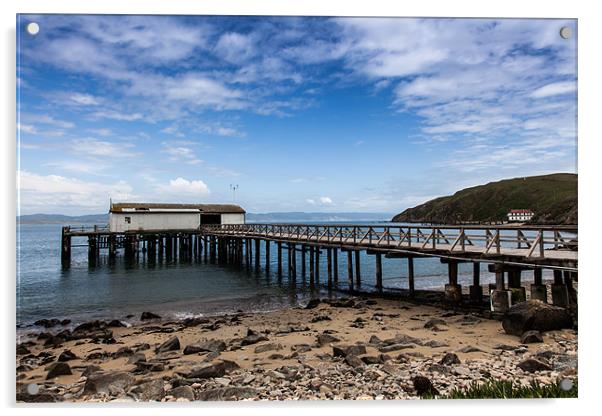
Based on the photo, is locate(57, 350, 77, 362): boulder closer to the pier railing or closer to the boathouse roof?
the pier railing

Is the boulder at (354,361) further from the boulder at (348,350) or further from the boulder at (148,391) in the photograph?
the boulder at (148,391)

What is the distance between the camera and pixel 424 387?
6492 millimetres

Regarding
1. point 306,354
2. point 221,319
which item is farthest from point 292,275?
point 306,354

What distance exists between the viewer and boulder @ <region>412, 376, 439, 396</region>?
6441 mm

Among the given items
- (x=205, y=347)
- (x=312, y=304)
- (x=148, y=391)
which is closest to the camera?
(x=148, y=391)

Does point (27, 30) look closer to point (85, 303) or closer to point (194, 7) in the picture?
point (194, 7)

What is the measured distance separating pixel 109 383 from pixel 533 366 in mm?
7601

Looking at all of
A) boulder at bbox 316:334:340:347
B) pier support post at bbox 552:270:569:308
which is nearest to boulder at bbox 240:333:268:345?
boulder at bbox 316:334:340:347

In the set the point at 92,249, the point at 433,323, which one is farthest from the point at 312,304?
the point at 92,249

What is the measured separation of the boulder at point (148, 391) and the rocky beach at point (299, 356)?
0.02 metres

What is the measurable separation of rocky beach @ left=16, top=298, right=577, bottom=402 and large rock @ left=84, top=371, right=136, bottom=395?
21mm

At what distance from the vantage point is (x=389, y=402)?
21.1 ft

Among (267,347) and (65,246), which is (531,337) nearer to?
(267,347)

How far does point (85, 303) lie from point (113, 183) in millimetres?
9072
